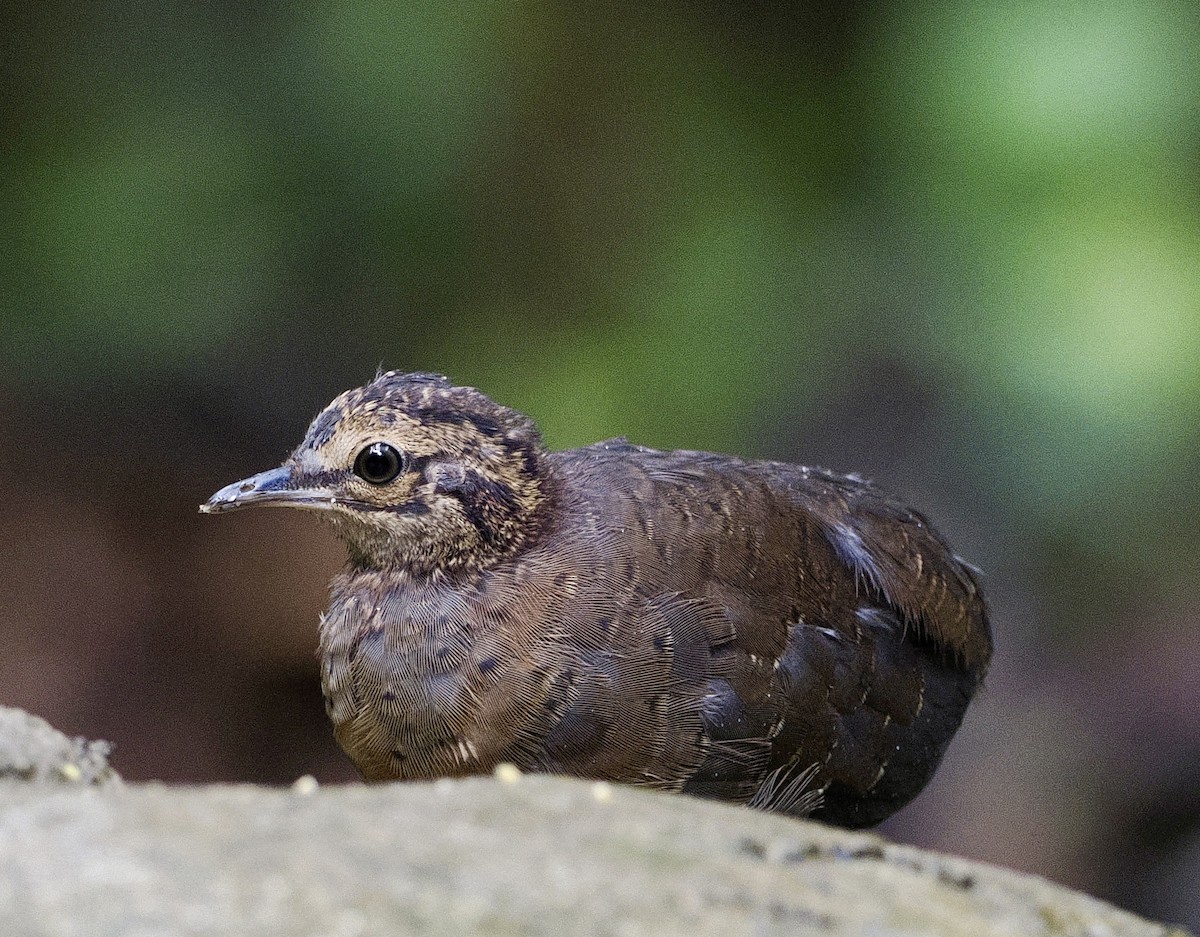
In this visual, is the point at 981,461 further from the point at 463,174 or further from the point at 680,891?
the point at 680,891

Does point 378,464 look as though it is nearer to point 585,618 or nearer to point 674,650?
point 585,618

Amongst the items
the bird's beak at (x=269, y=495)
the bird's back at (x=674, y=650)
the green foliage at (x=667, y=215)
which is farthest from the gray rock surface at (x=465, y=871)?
the green foliage at (x=667, y=215)

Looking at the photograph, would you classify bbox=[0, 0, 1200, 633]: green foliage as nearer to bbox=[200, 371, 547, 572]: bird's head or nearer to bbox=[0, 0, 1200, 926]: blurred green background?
bbox=[0, 0, 1200, 926]: blurred green background

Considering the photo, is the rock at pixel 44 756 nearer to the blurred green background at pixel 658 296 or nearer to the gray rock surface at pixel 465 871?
the gray rock surface at pixel 465 871

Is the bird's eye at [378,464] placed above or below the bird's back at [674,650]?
above

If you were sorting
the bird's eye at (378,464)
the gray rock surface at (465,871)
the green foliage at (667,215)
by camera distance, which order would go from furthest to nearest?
1. the green foliage at (667,215)
2. the bird's eye at (378,464)
3. the gray rock surface at (465,871)

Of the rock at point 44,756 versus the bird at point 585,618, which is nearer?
the rock at point 44,756

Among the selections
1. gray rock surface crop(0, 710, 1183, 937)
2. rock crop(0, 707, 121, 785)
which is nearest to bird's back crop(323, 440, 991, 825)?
rock crop(0, 707, 121, 785)

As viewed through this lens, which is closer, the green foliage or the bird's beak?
the bird's beak
